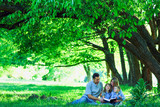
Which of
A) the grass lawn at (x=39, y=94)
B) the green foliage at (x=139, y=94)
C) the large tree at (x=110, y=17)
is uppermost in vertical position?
the large tree at (x=110, y=17)

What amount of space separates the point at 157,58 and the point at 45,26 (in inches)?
235

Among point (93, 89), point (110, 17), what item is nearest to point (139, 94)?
point (93, 89)

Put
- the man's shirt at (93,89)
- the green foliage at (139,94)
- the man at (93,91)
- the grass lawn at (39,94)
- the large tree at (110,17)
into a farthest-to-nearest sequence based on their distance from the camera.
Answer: the man's shirt at (93,89), the man at (93,91), the grass lawn at (39,94), the large tree at (110,17), the green foliage at (139,94)

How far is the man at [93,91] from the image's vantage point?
944 centimetres

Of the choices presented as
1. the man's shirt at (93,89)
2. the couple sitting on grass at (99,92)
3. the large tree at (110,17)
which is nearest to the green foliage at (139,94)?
the couple sitting on grass at (99,92)

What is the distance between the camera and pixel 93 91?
968cm

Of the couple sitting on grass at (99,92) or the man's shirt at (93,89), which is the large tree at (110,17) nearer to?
the couple sitting on grass at (99,92)

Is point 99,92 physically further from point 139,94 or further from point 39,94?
point 39,94

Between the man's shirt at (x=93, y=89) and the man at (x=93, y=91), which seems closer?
the man at (x=93, y=91)

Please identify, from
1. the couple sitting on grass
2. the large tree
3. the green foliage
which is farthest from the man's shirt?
the green foliage

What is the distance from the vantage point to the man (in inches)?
372

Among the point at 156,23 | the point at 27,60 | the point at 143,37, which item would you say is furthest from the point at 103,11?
the point at 27,60

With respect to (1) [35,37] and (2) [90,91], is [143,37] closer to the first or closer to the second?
(2) [90,91]

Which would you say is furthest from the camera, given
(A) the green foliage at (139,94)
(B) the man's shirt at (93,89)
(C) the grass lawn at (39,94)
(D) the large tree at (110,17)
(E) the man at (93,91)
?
(B) the man's shirt at (93,89)
